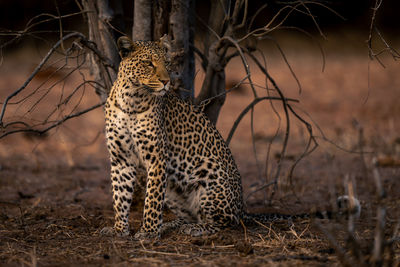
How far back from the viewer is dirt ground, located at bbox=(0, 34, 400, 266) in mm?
4164

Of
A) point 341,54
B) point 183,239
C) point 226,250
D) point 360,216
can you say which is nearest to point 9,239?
point 183,239

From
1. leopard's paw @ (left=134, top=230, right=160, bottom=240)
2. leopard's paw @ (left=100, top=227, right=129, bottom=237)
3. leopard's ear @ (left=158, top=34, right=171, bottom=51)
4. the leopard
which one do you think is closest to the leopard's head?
the leopard

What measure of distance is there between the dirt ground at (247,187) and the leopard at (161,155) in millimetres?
272

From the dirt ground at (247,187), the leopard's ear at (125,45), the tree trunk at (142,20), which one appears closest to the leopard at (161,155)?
the leopard's ear at (125,45)

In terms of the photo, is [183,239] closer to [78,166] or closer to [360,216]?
[360,216]

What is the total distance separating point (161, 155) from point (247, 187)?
9.91 ft

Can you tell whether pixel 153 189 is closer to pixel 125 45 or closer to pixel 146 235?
pixel 146 235

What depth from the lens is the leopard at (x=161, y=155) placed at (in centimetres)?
484

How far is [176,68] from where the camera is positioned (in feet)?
19.4

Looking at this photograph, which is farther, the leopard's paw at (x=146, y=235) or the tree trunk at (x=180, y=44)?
the tree trunk at (x=180, y=44)

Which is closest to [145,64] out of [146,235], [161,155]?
[161,155]

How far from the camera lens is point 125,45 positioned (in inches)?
191

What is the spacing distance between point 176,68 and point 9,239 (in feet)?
8.29

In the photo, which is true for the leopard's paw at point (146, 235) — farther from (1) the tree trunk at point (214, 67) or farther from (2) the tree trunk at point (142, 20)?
(2) the tree trunk at point (142, 20)
